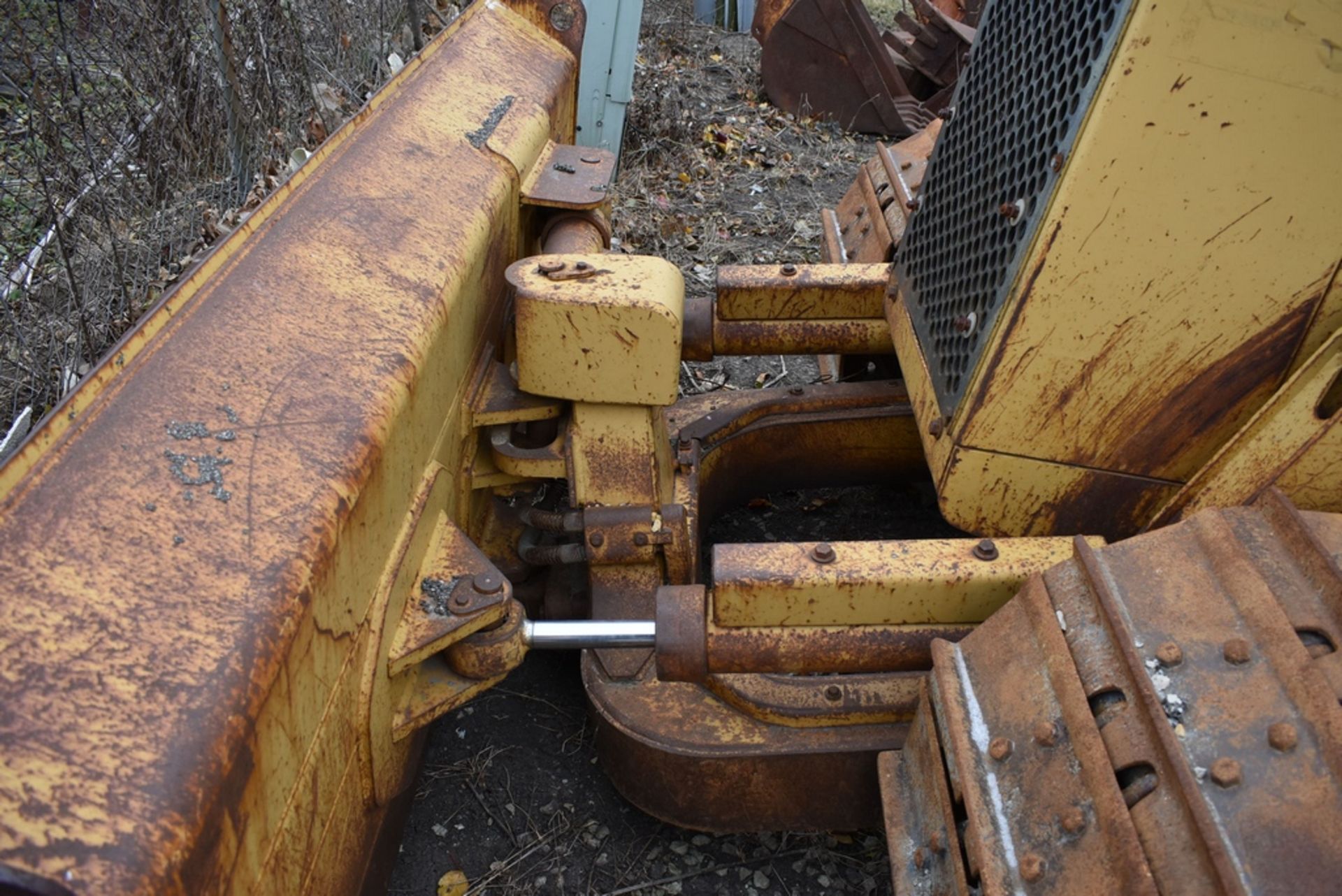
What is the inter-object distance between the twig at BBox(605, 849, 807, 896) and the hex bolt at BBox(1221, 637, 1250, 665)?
116 cm

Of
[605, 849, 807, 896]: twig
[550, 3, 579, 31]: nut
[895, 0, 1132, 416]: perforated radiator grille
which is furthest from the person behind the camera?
[550, 3, 579, 31]: nut

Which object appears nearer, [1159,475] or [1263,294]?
[1263,294]

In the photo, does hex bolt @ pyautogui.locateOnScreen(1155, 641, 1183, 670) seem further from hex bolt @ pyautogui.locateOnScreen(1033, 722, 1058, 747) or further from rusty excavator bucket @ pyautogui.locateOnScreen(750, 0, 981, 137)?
rusty excavator bucket @ pyautogui.locateOnScreen(750, 0, 981, 137)

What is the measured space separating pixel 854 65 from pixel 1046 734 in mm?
6103

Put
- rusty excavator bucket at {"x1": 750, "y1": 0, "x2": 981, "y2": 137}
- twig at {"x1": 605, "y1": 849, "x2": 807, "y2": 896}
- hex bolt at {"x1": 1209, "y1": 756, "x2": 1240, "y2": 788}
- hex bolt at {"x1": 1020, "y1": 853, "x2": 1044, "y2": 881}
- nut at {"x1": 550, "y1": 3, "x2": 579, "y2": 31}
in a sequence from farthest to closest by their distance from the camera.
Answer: rusty excavator bucket at {"x1": 750, "y1": 0, "x2": 981, "y2": 137} < nut at {"x1": 550, "y1": 3, "x2": 579, "y2": 31} < twig at {"x1": 605, "y1": 849, "x2": 807, "y2": 896} < hex bolt at {"x1": 1020, "y1": 853, "x2": 1044, "y2": 881} < hex bolt at {"x1": 1209, "y1": 756, "x2": 1240, "y2": 788}

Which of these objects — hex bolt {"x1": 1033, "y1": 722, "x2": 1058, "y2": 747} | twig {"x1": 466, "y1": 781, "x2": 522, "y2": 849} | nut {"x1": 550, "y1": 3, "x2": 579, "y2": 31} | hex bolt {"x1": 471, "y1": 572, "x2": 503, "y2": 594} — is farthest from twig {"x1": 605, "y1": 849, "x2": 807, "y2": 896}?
nut {"x1": 550, "y1": 3, "x2": 579, "y2": 31}

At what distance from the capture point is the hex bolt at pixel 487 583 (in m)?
1.71

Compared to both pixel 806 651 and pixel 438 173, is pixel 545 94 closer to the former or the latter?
pixel 438 173

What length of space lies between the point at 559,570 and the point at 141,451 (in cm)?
127

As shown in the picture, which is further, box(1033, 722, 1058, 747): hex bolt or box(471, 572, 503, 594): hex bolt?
box(471, 572, 503, 594): hex bolt

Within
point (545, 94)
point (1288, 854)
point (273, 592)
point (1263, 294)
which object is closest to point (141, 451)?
point (273, 592)

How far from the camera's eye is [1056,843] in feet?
4.09

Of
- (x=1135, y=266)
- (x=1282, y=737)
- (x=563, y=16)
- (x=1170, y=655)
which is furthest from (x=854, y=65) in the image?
(x=1282, y=737)

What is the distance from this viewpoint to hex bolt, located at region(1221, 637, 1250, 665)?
4.11 feet
